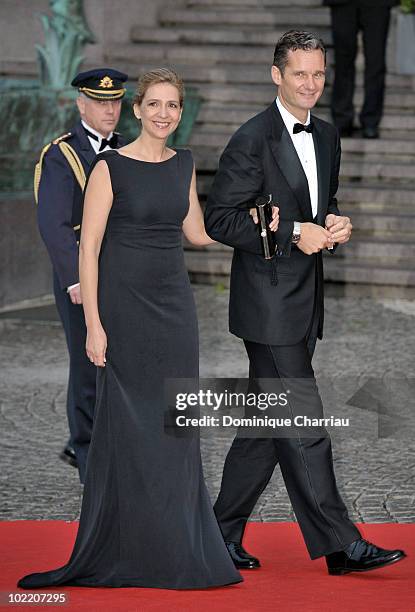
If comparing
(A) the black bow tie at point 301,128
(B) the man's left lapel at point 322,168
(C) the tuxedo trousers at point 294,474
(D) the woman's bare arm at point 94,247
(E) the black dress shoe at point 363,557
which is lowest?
(E) the black dress shoe at point 363,557

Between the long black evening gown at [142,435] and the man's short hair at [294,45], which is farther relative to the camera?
the man's short hair at [294,45]

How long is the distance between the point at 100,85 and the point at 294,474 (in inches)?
95.5

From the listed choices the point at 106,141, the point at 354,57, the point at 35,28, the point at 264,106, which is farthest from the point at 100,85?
the point at 35,28

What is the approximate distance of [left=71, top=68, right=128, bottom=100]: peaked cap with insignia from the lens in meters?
7.50

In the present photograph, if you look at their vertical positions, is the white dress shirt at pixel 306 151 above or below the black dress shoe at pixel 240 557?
above

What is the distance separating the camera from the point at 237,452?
246 inches

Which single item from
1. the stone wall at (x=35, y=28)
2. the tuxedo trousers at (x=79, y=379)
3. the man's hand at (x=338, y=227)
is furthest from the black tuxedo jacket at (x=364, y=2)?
the man's hand at (x=338, y=227)

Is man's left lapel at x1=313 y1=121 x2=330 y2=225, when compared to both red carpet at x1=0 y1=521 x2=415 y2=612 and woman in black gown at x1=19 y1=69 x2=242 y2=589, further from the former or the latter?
red carpet at x1=0 y1=521 x2=415 y2=612

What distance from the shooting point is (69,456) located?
8102 mm

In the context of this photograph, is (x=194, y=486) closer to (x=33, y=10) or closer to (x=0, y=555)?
(x=0, y=555)

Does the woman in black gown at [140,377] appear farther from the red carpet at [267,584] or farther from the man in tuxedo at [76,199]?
the man in tuxedo at [76,199]

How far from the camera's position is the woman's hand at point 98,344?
583 cm

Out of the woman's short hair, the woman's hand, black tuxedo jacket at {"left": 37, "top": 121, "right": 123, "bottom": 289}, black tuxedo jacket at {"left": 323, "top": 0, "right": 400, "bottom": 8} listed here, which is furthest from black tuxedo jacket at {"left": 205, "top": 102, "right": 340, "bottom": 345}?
black tuxedo jacket at {"left": 323, "top": 0, "right": 400, "bottom": 8}

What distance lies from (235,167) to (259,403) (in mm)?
904
